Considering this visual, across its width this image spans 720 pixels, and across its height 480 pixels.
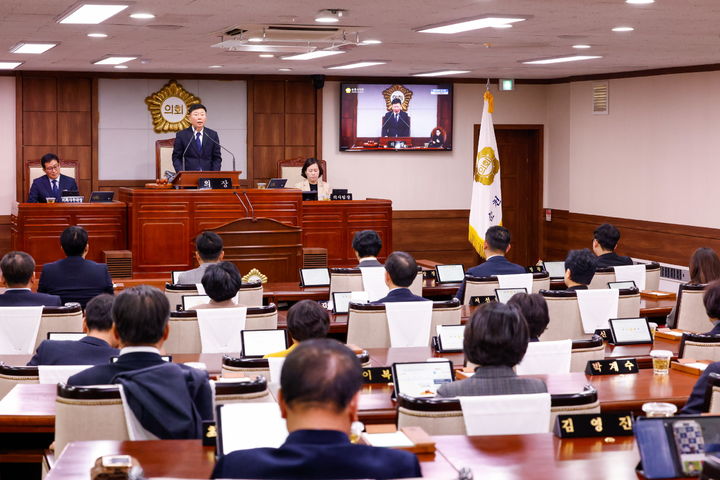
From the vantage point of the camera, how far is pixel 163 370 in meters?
3.39

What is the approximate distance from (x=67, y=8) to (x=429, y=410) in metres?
4.98

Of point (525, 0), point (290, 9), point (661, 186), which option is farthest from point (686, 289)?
Answer: point (661, 186)

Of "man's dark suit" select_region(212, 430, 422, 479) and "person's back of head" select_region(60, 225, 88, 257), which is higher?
"person's back of head" select_region(60, 225, 88, 257)

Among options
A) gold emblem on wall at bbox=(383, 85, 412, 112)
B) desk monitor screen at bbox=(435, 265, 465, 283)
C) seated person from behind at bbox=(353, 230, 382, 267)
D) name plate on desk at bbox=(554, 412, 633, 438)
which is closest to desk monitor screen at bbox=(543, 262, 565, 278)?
desk monitor screen at bbox=(435, 265, 465, 283)

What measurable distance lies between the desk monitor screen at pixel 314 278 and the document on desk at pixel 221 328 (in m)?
2.43

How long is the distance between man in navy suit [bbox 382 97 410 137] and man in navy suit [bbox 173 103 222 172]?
3.65m

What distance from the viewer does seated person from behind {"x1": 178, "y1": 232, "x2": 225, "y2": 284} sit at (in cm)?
728

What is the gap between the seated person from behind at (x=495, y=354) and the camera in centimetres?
354

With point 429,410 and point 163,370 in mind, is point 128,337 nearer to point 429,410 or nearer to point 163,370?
point 163,370

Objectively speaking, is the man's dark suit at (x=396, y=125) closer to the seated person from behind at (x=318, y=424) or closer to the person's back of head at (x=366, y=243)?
the person's back of head at (x=366, y=243)

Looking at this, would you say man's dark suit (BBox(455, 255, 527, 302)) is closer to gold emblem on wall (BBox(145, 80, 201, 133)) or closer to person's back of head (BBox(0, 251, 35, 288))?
person's back of head (BBox(0, 251, 35, 288))

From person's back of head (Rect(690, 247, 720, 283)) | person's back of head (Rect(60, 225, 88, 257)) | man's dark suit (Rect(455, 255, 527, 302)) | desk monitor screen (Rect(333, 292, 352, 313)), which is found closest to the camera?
desk monitor screen (Rect(333, 292, 352, 313))

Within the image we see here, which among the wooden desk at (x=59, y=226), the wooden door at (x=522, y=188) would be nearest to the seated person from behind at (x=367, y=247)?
the wooden desk at (x=59, y=226)

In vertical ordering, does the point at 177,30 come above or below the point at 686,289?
above
